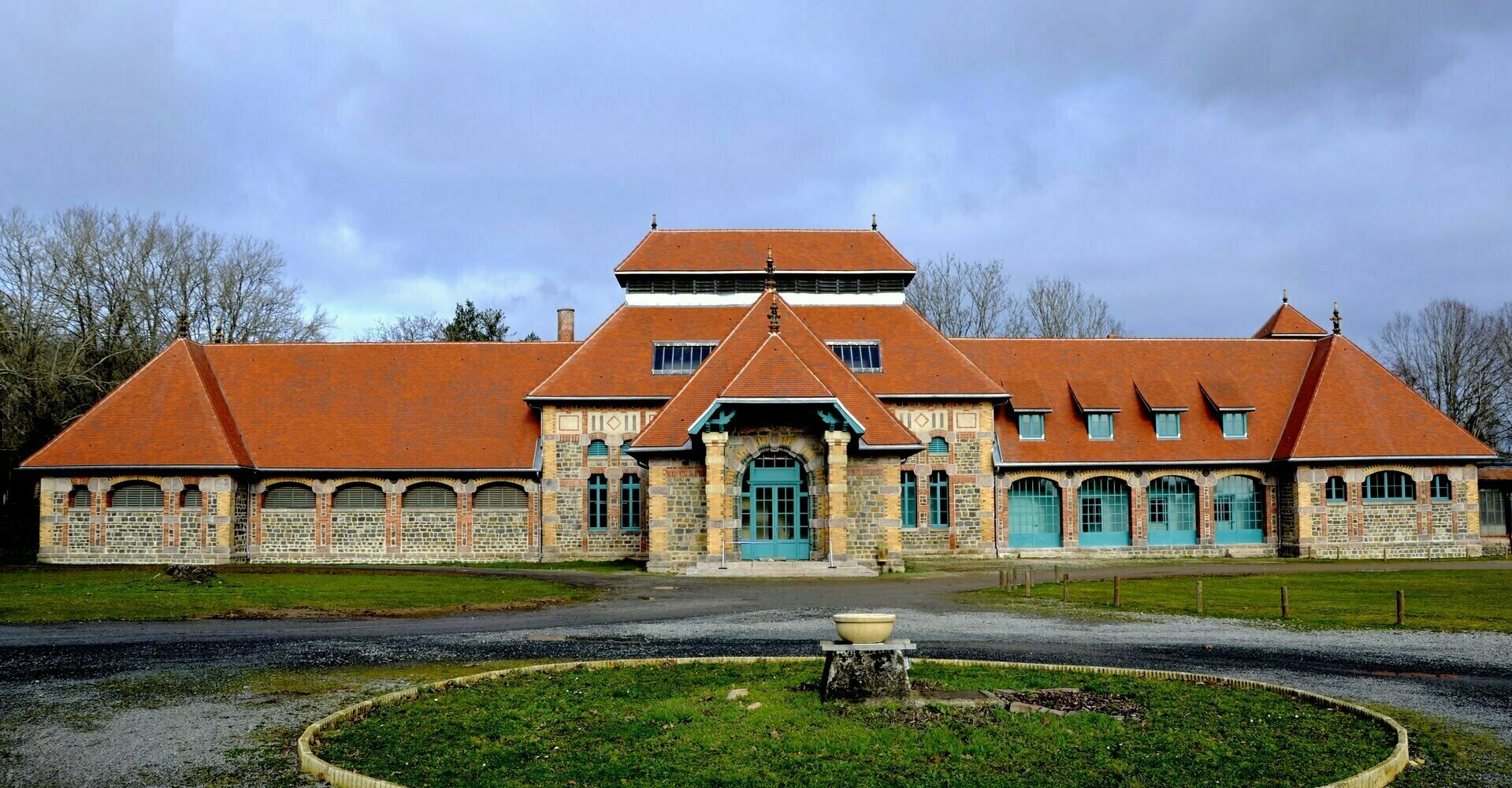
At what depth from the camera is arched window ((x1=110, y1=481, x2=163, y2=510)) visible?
33.0 meters

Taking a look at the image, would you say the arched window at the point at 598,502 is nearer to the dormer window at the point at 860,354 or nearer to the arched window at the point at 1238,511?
the dormer window at the point at 860,354

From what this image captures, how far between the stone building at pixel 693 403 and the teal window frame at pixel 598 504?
0.08 meters

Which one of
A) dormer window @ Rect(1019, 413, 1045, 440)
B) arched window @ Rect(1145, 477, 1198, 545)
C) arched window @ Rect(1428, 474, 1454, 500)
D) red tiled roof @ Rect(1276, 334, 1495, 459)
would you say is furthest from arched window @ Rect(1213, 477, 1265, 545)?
dormer window @ Rect(1019, 413, 1045, 440)

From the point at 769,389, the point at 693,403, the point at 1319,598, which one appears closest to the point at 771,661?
the point at 1319,598

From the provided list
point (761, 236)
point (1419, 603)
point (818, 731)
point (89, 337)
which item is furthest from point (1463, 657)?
point (89, 337)

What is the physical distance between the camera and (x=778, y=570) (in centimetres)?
2830

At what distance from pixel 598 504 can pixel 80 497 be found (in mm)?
14789

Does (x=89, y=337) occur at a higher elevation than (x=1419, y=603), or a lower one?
higher

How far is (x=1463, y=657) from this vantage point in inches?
549

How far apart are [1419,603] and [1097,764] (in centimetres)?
1544

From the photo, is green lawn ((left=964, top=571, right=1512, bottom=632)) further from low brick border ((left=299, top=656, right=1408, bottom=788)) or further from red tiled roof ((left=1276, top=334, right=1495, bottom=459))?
red tiled roof ((left=1276, top=334, right=1495, bottom=459))

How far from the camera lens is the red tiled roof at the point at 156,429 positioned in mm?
32688

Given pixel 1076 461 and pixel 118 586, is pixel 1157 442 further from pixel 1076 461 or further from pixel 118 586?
pixel 118 586

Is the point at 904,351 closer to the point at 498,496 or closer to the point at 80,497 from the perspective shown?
the point at 498,496
